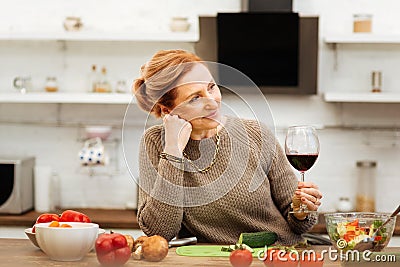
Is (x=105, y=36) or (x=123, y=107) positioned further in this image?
(x=123, y=107)

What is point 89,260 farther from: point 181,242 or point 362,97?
point 362,97

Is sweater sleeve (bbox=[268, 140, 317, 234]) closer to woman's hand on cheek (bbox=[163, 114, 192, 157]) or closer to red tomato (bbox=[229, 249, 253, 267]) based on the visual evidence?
woman's hand on cheek (bbox=[163, 114, 192, 157])

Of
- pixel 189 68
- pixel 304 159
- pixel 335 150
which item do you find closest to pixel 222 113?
pixel 189 68

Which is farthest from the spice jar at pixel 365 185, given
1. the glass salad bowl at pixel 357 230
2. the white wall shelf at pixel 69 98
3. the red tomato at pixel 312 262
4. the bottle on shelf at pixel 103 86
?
the red tomato at pixel 312 262

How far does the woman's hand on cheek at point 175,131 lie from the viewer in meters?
2.17

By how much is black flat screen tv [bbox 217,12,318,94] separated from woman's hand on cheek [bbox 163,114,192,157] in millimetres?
1706

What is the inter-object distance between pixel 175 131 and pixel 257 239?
39cm

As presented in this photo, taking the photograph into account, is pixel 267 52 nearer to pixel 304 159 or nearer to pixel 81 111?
pixel 81 111

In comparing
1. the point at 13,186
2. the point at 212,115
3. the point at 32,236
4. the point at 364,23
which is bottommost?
the point at 13,186

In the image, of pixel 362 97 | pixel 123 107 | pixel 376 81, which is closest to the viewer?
pixel 362 97

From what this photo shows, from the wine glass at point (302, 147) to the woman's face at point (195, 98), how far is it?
0.80ft

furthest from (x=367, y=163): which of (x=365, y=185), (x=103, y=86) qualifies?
(x=103, y=86)

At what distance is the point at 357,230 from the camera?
72.0 inches

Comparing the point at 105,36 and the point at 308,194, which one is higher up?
the point at 105,36
